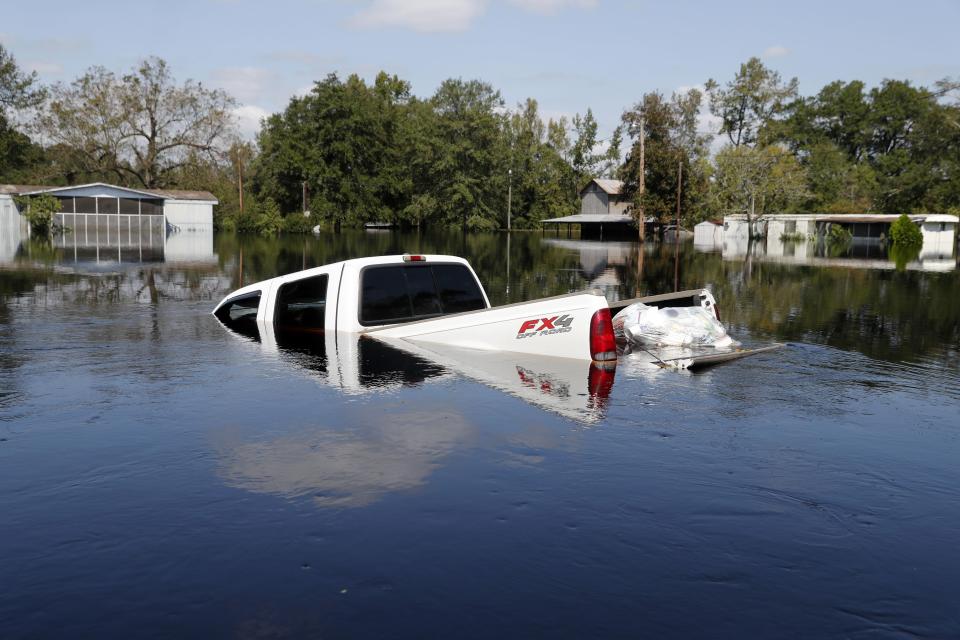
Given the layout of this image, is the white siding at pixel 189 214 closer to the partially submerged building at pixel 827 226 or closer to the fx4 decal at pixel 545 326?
the partially submerged building at pixel 827 226

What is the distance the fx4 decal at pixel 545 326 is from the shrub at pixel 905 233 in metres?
73.4

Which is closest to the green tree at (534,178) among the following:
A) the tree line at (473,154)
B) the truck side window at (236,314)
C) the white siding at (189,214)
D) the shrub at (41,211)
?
the tree line at (473,154)

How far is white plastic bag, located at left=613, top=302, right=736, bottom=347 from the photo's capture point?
1282 centimetres

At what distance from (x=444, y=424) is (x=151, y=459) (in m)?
2.89

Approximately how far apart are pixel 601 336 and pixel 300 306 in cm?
571

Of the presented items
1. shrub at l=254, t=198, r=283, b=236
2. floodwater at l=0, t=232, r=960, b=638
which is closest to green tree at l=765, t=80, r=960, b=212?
shrub at l=254, t=198, r=283, b=236

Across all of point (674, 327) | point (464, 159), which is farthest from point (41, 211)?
point (674, 327)

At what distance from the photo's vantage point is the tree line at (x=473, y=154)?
8438 centimetres

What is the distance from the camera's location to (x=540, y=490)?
6.59 meters

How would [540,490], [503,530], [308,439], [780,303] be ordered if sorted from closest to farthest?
[503,530]
[540,490]
[308,439]
[780,303]

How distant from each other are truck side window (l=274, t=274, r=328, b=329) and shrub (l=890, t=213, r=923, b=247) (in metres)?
73.1

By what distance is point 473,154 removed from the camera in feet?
335

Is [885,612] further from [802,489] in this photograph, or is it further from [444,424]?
[444,424]

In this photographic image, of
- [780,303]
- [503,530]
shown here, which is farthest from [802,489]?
[780,303]
